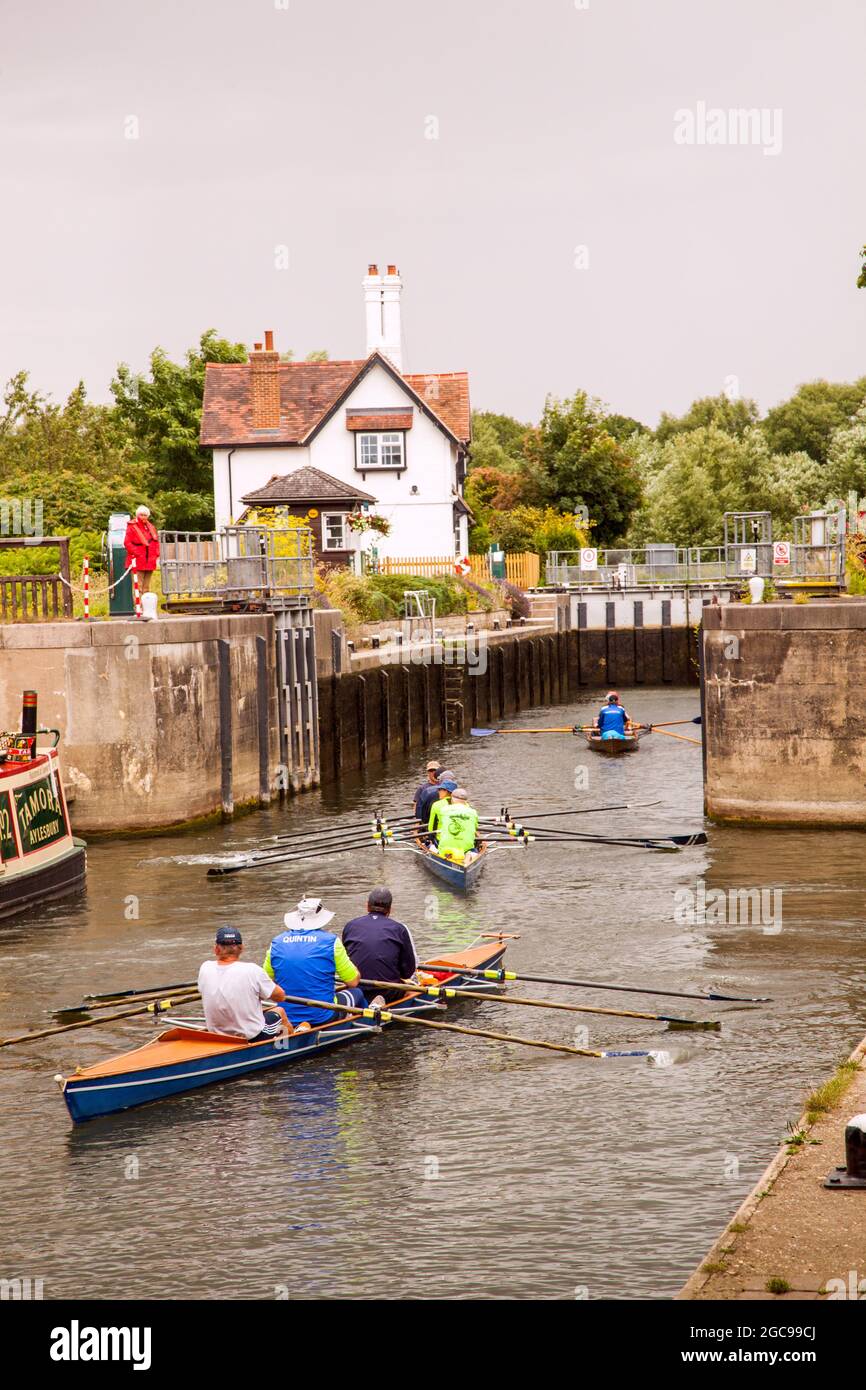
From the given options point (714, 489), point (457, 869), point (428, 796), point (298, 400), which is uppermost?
point (298, 400)

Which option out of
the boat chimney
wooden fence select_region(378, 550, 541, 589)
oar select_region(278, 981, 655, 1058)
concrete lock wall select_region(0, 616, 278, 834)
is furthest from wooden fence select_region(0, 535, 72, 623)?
wooden fence select_region(378, 550, 541, 589)

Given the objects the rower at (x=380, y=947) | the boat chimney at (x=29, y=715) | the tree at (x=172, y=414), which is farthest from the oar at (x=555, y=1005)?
the tree at (x=172, y=414)

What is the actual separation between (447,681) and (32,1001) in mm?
34994

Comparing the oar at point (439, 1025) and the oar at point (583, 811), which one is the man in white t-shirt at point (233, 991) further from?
the oar at point (583, 811)

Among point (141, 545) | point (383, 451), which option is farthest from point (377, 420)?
point (141, 545)

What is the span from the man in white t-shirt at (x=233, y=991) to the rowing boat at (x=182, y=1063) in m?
0.13

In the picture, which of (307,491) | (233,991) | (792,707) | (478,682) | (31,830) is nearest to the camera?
(233,991)

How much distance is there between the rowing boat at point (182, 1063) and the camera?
15.1 meters

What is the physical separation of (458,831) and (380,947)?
8868 mm

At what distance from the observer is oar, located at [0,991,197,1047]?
55.7ft

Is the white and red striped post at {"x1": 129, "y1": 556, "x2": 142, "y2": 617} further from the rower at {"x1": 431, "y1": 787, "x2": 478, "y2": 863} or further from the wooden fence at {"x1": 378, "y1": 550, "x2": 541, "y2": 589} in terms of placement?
the wooden fence at {"x1": 378, "y1": 550, "x2": 541, "y2": 589}

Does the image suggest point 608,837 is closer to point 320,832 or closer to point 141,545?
point 320,832

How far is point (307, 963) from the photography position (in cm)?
1698

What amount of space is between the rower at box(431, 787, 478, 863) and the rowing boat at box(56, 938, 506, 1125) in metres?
8.52
